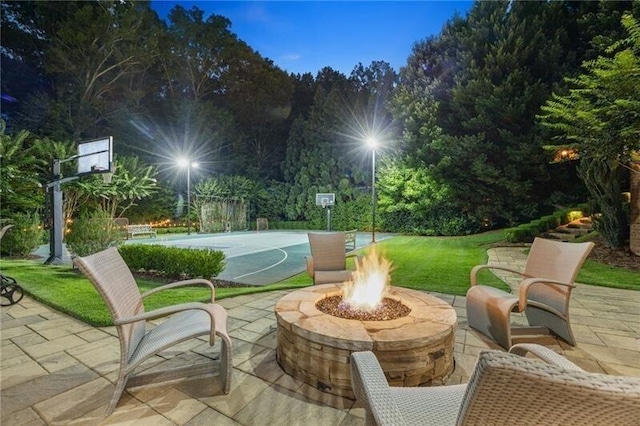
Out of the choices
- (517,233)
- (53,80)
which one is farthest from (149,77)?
(517,233)

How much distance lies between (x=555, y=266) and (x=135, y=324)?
370 cm

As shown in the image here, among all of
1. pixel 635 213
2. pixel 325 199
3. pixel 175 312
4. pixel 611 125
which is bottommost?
pixel 175 312

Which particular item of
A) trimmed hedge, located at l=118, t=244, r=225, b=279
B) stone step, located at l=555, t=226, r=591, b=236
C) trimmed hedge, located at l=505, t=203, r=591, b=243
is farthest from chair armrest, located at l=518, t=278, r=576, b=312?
stone step, located at l=555, t=226, r=591, b=236

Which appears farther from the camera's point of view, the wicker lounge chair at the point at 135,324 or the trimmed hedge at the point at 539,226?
the trimmed hedge at the point at 539,226

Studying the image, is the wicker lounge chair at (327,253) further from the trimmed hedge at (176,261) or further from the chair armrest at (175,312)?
the chair armrest at (175,312)

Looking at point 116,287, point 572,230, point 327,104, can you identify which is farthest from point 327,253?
point 327,104

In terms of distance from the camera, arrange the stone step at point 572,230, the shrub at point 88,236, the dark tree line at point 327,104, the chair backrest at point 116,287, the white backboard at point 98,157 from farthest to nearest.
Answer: the dark tree line at point 327,104
the stone step at point 572,230
the white backboard at point 98,157
the shrub at point 88,236
the chair backrest at point 116,287

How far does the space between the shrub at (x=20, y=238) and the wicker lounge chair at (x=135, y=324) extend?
961 cm

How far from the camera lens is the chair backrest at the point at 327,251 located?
473 cm

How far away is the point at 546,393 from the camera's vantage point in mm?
723

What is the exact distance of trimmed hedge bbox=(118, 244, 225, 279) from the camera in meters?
5.97

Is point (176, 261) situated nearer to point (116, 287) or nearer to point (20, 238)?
point (116, 287)

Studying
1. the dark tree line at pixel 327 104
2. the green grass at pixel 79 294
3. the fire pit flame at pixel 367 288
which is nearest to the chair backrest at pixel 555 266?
the fire pit flame at pixel 367 288

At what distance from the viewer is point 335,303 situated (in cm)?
294
